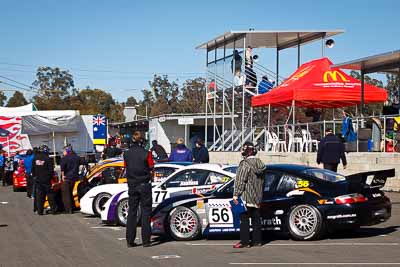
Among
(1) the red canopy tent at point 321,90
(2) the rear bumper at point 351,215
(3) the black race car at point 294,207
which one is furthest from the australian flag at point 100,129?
(2) the rear bumper at point 351,215

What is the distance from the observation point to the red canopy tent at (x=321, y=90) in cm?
2438

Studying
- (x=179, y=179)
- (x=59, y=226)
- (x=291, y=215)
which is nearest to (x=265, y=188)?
(x=291, y=215)

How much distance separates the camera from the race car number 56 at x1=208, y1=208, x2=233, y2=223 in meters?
11.4

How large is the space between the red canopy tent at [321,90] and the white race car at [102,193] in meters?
9.67

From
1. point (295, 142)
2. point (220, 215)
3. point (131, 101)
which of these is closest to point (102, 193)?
point (220, 215)

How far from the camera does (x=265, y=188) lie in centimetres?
1152

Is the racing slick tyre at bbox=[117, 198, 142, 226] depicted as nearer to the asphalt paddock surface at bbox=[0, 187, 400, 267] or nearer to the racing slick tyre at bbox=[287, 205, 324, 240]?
the asphalt paddock surface at bbox=[0, 187, 400, 267]

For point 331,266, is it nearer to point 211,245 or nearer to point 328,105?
point 211,245

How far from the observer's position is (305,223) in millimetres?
11180

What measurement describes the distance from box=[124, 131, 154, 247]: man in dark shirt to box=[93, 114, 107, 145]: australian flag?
2708 cm

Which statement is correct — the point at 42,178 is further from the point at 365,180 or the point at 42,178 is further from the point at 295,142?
the point at 295,142

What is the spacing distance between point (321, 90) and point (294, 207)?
1400 centimetres

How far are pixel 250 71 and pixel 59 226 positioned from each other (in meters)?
16.8

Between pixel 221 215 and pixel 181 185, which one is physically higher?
pixel 181 185
